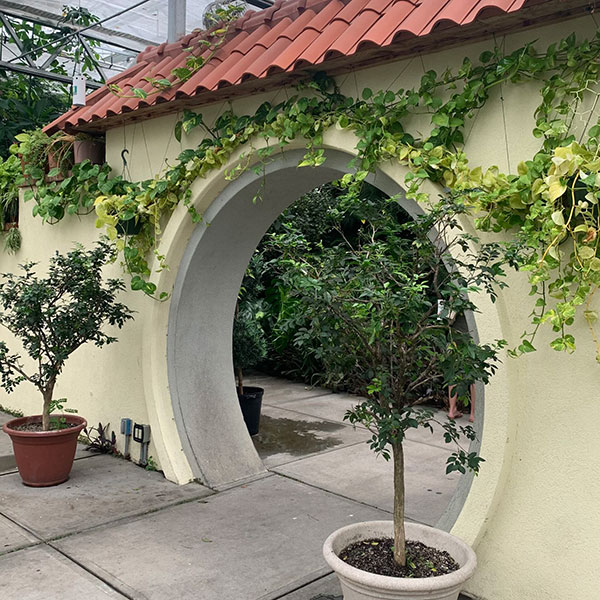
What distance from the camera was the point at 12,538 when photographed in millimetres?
3713

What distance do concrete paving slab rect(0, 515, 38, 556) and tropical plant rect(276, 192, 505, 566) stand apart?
2.26m

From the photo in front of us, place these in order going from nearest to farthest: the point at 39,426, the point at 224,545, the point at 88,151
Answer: the point at 224,545
the point at 39,426
the point at 88,151

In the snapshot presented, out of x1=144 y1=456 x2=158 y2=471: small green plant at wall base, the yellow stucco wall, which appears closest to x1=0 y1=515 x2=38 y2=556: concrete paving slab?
x1=144 y1=456 x2=158 y2=471: small green plant at wall base

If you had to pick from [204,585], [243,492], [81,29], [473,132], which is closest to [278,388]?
[243,492]

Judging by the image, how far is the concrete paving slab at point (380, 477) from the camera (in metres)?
4.43

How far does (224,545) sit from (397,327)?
197 cm

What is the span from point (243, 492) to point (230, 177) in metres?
2.23

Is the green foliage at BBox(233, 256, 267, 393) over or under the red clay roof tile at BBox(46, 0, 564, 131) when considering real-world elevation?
under

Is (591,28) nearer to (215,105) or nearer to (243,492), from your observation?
(215,105)

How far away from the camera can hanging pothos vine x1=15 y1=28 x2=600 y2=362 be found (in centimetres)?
255

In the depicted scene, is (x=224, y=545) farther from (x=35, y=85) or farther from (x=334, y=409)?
(x=35, y=85)

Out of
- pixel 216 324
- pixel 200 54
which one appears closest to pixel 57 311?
pixel 216 324

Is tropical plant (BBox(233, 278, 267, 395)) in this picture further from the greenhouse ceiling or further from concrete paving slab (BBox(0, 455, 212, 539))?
the greenhouse ceiling

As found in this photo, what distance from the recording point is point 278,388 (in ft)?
29.0
